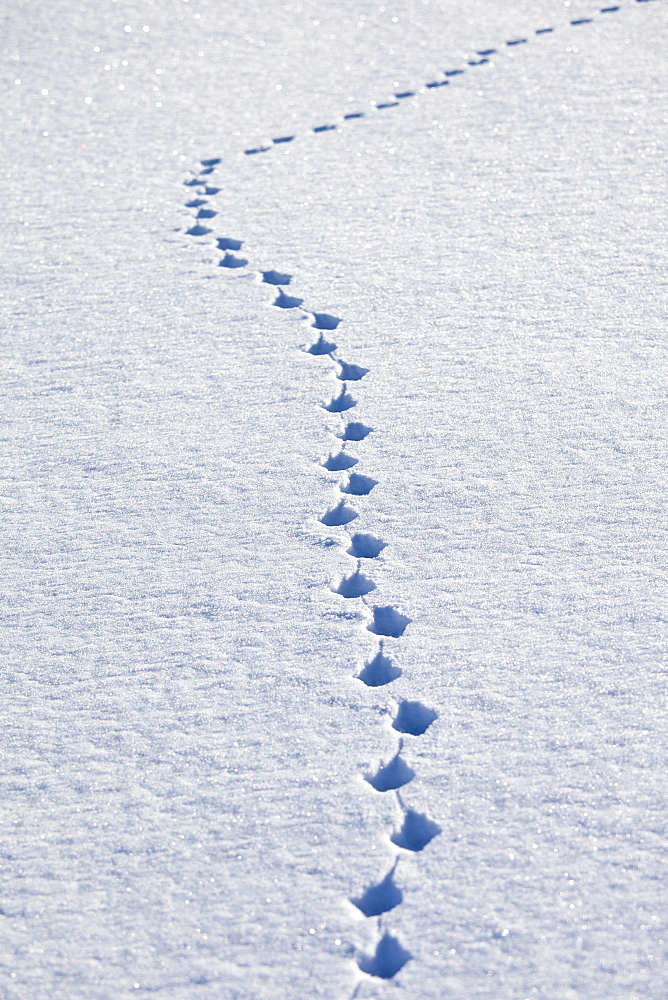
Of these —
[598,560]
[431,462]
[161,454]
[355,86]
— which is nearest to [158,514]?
[161,454]

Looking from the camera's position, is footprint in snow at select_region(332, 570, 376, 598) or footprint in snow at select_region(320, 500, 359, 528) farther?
footprint in snow at select_region(320, 500, 359, 528)

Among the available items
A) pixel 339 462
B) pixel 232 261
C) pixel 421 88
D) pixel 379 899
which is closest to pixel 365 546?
pixel 339 462

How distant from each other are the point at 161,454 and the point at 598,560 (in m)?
1.26

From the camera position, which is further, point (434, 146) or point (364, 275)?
point (434, 146)

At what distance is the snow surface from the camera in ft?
5.75

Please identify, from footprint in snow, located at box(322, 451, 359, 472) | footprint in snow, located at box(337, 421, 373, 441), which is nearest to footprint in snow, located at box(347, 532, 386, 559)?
footprint in snow, located at box(322, 451, 359, 472)

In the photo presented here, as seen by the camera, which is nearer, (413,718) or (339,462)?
(413,718)

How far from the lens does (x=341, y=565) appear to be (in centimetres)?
249

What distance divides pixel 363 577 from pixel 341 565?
0.07 metres

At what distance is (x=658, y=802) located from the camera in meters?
1.84

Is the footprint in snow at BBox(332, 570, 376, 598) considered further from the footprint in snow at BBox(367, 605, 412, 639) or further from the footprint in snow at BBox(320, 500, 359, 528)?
the footprint in snow at BBox(320, 500, 359, 528)

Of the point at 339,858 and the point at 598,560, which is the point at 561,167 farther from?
the point at 339,858

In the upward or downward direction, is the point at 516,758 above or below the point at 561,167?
below

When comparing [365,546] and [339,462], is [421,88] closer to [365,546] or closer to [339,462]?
[339,462]
